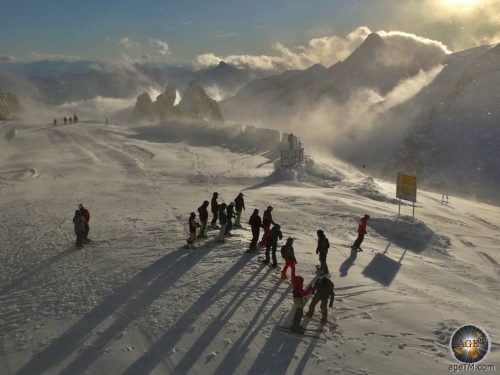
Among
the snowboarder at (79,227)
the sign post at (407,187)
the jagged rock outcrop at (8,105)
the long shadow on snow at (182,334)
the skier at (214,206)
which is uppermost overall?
the jagged rock outcrop at (8,105)

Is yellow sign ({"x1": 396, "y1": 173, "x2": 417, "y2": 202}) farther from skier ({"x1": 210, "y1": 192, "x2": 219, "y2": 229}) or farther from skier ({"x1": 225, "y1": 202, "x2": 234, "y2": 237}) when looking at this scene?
skier ({"x1": 225, "y1": 202, "x2": 234, "y2": 237})

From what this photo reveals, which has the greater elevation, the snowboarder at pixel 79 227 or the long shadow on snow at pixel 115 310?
the snowboarder at pixel 79 227

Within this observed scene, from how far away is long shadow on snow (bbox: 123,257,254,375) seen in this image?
8.12 metres

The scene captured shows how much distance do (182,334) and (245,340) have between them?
1.39 meters

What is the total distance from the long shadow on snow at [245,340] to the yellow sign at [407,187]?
11.7 m

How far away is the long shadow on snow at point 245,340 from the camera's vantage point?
26.8 ft

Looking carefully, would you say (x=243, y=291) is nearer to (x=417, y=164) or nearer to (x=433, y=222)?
(x=433, y=222)

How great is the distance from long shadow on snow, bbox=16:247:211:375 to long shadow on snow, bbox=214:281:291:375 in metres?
2.55

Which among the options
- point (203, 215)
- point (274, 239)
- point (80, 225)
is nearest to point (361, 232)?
point (274, 239)

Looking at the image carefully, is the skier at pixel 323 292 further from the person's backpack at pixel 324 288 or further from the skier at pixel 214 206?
the skier at pixel 214 206

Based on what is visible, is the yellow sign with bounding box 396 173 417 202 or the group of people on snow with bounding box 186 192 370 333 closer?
the group of people on snow with bounding box 186 192 370 333

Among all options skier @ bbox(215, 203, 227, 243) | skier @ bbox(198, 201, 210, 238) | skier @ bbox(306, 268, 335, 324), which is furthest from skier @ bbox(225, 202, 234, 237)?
skier @ bbox(306, 268, 335, 324)

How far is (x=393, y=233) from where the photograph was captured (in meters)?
19.8

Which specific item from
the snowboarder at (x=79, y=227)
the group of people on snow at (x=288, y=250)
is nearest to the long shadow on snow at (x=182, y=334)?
the group of people on snow at (x=288, y=250)
